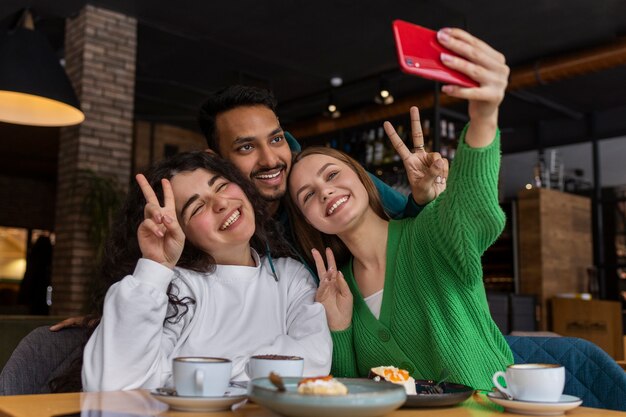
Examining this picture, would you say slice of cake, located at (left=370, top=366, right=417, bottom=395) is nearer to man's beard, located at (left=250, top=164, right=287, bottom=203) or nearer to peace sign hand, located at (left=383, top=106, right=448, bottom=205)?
peace sign hand, located at (left=383, top=106, right=448, bottom=205)

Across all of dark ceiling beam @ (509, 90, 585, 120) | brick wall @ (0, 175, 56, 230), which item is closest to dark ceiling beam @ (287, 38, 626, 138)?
dark ceiling beam @ (509, 90, 585, 120)

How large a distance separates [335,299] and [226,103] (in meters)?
1.11

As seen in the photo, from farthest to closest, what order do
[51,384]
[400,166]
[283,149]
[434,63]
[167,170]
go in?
1. [400,166]
2. [283,149]
3. [167,170]
4. [51,384]
5. [434,63]

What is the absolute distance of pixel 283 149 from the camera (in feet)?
7.54

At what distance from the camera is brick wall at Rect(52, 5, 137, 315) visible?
5539 mm

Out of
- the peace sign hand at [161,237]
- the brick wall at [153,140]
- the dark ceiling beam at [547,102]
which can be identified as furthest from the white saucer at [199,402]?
the brick wall at [153,140]

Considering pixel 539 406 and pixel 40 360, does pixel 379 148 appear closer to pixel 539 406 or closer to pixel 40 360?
pixel 40 360

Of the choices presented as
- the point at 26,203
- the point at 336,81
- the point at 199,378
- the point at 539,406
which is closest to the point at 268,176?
the point at 199,378

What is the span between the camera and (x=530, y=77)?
6895mm

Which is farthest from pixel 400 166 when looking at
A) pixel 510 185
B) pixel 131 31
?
pixel 510 185

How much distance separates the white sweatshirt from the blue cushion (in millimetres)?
543

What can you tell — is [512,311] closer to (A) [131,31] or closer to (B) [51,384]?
(A) [131,31]

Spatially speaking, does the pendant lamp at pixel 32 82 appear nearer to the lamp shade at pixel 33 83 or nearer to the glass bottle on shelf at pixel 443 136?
the lamp shade at pixel 33 83

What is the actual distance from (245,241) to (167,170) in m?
0.31
